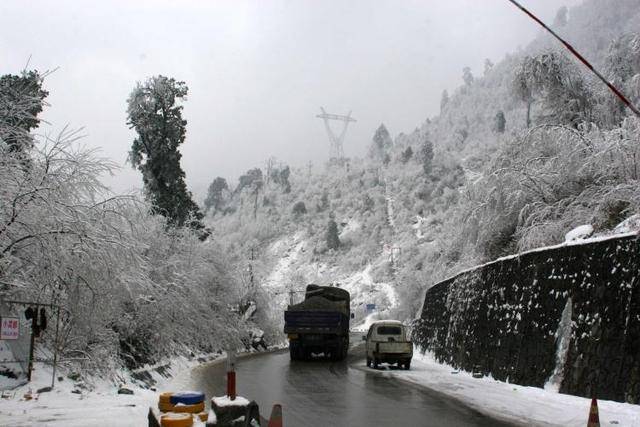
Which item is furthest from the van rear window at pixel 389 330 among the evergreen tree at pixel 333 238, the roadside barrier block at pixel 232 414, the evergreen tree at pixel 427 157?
the evergreen tree at pixel 427 157

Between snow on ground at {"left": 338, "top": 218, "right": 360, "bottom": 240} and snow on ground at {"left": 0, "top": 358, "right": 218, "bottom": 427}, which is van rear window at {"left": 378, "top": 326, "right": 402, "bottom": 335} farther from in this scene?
snow on ground at {"left": 338, "top": 218, "right": 360, "bottom": 240}

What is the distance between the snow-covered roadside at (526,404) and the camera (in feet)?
34.8

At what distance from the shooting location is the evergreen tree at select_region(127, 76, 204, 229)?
36.4 metres

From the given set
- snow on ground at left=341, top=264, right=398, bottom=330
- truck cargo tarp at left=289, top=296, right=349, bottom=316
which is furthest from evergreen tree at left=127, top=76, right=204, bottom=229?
snow on ground at left=341, top=264, right=398, bottom=330

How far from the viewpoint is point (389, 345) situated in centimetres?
2494

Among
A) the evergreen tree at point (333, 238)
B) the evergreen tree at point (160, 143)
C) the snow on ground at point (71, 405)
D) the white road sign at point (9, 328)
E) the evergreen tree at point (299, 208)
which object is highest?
the evergreen tree at point (299, 208)

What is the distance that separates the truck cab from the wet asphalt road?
2273mm

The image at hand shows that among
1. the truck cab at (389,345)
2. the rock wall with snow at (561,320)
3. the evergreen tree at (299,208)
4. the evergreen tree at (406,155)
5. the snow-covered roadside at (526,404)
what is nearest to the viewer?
the snow-covered roadside at (526,404)

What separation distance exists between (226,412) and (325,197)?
176 m

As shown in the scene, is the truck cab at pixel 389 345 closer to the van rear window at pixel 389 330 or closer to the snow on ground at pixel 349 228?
the van rear window at pixel 389 330

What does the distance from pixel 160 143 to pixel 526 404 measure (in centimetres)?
2892

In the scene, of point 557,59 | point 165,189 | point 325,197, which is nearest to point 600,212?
point 557,59

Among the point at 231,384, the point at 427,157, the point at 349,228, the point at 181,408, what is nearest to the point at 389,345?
the point at 231,384

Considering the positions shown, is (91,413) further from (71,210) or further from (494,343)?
(494,343)
